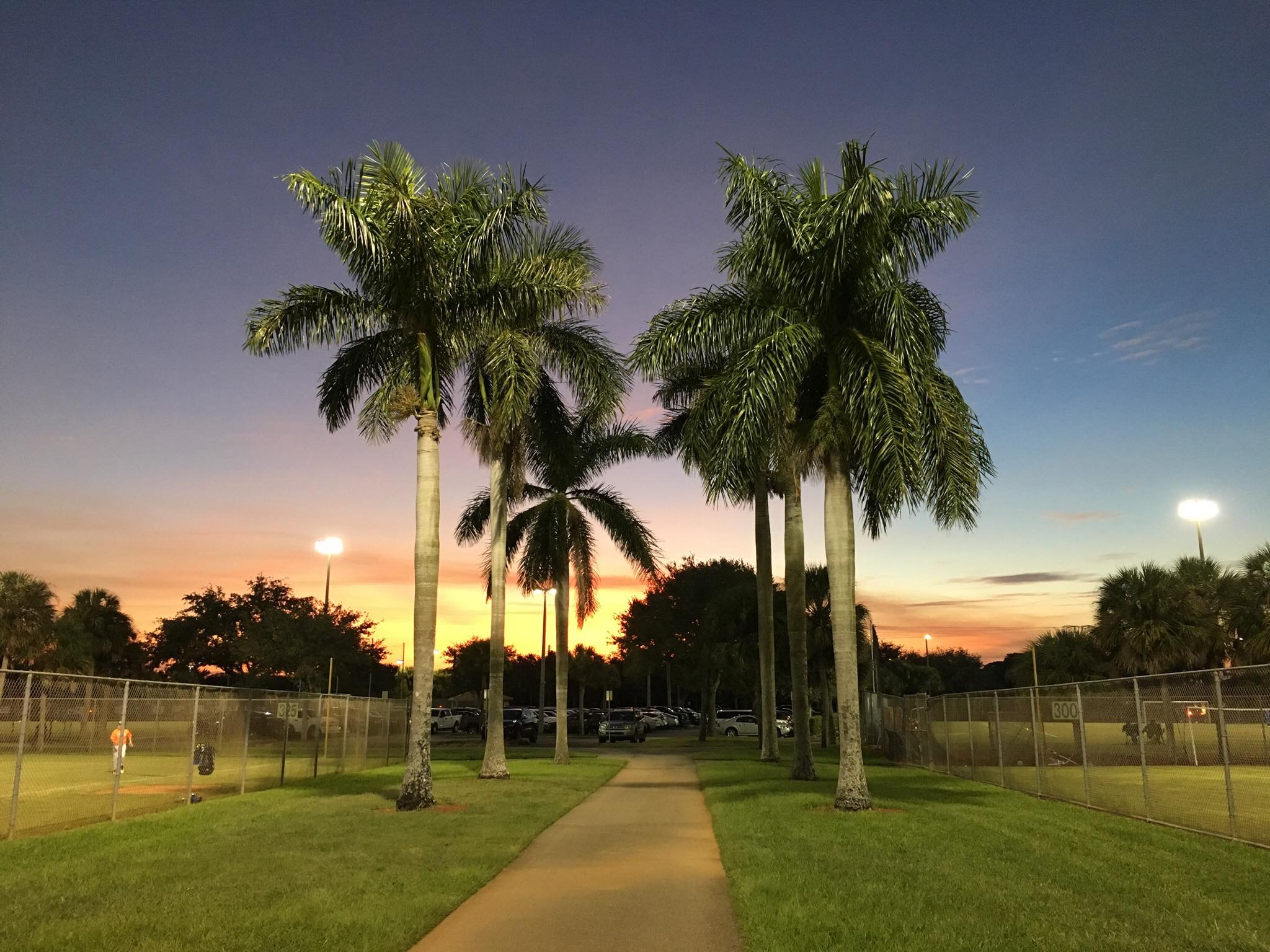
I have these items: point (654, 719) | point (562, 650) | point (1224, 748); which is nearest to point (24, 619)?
point (562, 650)

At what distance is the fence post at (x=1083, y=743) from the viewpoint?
1611 cm

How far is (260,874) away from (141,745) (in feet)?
31.7

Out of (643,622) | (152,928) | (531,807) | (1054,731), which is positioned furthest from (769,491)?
(643,622)

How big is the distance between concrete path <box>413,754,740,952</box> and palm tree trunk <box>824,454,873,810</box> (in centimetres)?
244

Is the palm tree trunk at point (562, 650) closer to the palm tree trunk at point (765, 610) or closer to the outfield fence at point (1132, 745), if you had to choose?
the palm tree trunk at point (765, 610)

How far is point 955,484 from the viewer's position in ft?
54.5

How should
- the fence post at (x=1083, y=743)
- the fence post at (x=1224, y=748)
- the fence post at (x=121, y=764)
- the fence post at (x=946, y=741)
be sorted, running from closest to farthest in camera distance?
1. the fence post at (x=1224, y=748)
2. the fence post at (x=121, y=764)
3. the fence post at (x=1083, y=743)
4. the fence post at (x=946, y=741)

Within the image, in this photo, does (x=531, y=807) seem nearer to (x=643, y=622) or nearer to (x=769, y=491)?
(x=769, y=491)

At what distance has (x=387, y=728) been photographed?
30219 mm

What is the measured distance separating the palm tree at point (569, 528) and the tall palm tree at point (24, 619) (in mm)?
24268

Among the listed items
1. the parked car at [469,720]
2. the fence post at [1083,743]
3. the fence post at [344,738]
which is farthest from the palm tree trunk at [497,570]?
the parked car at [469,720]

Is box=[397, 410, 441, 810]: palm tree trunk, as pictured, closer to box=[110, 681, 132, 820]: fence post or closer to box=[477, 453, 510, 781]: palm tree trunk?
box=[110, 681, 132, 820]: fence post

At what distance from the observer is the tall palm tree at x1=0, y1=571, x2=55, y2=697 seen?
41.4 meters

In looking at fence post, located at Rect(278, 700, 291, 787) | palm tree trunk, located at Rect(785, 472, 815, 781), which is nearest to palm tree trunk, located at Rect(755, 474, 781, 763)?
palm tree trunk, located at Rect(785, 472, 815, 781)
